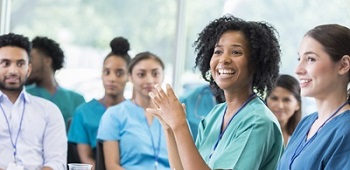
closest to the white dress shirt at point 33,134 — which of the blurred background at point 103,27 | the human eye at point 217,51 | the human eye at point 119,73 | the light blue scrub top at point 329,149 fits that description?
the human eye at point 119,73

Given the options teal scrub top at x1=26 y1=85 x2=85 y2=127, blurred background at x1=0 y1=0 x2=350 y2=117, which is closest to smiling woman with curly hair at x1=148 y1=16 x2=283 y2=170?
teal scrub top at x1=26 y1=85 x2=85 y2=127

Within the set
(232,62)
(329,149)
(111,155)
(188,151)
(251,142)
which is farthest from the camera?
(111,155)

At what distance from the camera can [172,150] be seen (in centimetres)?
265

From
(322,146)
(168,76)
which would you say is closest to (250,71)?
(322,146)

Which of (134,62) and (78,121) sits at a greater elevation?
(134,62)

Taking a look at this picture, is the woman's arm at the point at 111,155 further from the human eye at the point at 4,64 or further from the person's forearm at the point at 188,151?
the person's forearm at the point at 188,151

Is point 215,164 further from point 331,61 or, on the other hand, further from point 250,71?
point 331,61

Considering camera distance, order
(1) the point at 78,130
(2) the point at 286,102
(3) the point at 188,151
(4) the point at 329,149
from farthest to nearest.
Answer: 1. (1) the point at 78,130
2. (2) the point at 286,102
3. (3) the point at 188,151
4. (4) the point at 329,149

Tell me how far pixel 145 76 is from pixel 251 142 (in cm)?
171

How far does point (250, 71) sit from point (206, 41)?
0.28 m

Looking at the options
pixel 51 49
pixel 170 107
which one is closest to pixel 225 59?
pixel 170 107

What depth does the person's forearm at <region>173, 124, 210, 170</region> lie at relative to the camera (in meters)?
2.32

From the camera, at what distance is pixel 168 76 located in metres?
5.15

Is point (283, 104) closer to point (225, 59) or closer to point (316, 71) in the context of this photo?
point (225, 59)
